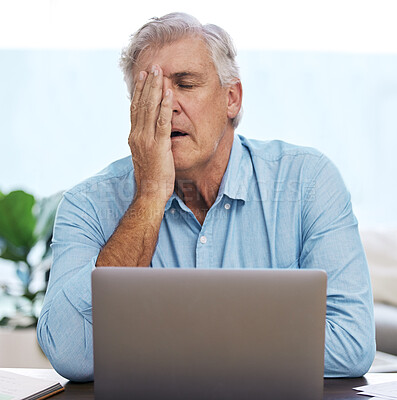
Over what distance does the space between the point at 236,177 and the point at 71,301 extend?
516 millimetres

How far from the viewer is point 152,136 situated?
133 centimetres

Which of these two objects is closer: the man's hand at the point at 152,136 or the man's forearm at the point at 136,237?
the man's forearm at the point at 136,237

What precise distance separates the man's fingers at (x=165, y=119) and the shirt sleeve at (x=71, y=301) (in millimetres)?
259

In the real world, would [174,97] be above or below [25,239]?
above

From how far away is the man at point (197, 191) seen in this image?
1197 mm

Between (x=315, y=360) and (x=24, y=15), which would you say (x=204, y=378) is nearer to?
(x=315, y=360)

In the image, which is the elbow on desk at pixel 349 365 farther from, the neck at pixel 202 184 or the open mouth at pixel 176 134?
the open mouth at pixel 176 134

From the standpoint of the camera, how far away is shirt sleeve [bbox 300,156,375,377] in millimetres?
1012

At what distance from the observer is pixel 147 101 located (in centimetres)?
133

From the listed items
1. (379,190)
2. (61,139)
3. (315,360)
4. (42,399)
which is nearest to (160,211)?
(42,399)

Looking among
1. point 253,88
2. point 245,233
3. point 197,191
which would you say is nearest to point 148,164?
point 197,191

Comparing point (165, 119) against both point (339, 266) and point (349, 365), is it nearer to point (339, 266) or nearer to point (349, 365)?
point (339, 266)

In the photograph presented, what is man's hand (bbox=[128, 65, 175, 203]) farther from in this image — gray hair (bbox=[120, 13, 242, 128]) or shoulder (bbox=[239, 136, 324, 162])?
shoulder (bbox=[239, 136, 324, 162])

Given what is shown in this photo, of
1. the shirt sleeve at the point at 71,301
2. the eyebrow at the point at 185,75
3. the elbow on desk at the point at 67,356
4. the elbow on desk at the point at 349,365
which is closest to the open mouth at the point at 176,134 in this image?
the eyebrow at the point at 185,75
